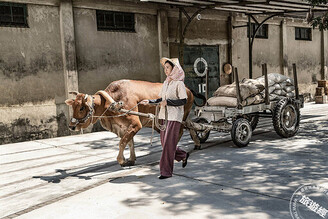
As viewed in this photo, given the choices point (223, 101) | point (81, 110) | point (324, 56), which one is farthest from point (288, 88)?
point (324, 56)

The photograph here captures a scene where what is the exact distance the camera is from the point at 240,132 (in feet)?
27.4

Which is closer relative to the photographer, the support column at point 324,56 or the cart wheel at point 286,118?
the cart wheel at point 286,118

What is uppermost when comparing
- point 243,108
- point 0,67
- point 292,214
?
point 0,67

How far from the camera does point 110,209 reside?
475cm

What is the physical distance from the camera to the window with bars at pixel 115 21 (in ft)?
41.1

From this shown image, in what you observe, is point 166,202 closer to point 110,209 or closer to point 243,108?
point 110,209

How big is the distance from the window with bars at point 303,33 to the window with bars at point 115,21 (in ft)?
36.7

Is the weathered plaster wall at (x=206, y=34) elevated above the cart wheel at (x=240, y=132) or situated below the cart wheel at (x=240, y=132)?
above

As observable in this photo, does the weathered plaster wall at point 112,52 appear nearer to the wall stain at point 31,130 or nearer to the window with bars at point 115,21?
the window with bars at point 115,21

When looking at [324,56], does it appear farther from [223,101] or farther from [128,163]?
[128,163]

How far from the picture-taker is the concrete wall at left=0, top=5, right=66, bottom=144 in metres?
10.6

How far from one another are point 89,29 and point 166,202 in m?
8.78

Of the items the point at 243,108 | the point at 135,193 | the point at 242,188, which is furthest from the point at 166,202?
the point at 243,108

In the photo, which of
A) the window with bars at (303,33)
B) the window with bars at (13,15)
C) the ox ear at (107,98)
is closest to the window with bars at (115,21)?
the window with bars at (13,15)
